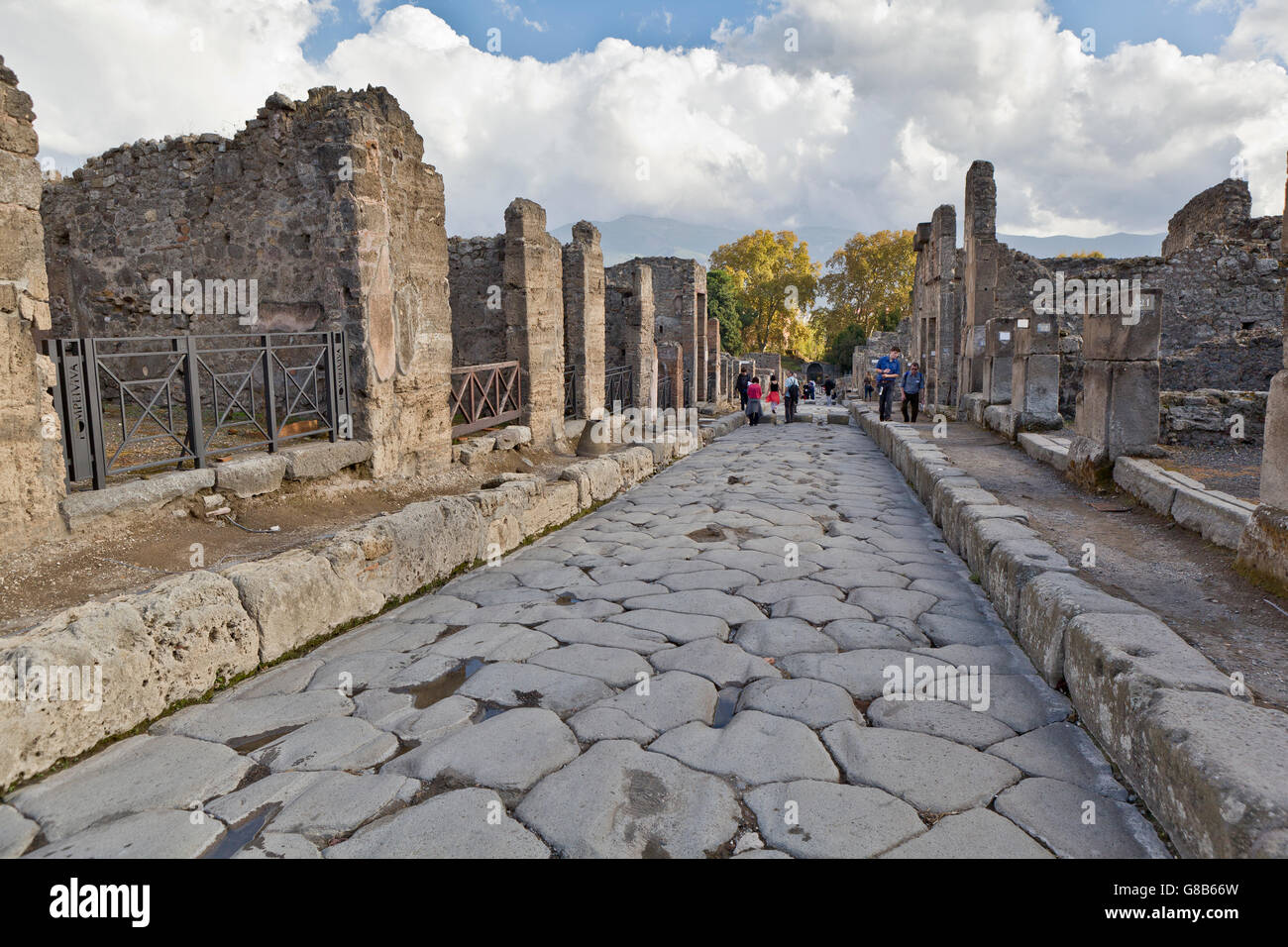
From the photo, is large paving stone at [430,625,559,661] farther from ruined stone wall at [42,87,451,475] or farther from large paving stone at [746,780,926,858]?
ruined stone wall at [42,87,451,475]

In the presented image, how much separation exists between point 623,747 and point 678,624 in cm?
148

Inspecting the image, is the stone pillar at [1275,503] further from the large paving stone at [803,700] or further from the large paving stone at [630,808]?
the large paving stone at [630,808]

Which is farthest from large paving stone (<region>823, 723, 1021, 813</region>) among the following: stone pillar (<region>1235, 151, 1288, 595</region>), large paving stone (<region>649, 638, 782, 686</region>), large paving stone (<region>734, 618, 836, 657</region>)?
stone pillar (<region>1235, 151, 1288, 595</region>)

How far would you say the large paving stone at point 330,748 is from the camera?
293 cm

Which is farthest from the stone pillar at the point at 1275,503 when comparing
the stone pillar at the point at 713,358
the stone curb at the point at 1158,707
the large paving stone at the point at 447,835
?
the stone pillar at the point at 713,358

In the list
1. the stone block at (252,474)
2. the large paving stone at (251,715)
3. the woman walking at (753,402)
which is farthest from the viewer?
the woman walking at (753,402)

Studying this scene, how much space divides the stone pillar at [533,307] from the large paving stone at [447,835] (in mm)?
8108

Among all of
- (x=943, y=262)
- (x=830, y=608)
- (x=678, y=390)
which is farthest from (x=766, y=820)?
(x=943, y=262)

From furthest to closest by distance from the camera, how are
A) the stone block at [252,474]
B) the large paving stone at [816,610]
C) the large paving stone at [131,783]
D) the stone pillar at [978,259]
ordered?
the stone pillar at [978,259] < the stone block at [252,474] < the large paving stone at [816,610] < the large paving stone at [131,783]

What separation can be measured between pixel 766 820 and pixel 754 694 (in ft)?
3.24

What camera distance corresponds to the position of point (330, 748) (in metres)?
3.04

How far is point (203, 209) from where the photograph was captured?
27.1 ft

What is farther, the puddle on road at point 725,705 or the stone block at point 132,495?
the stone block at point 132,495
